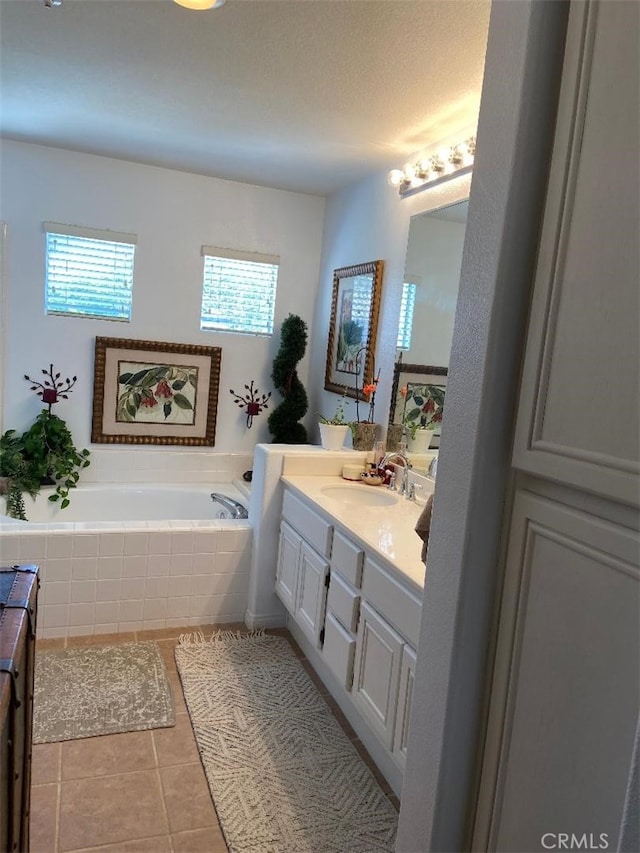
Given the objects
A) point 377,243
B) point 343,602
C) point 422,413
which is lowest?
point 343,602

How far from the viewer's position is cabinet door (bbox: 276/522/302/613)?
2867mm

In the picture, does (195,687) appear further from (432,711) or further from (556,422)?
(556,422)

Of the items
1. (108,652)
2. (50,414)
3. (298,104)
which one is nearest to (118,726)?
(108,652)

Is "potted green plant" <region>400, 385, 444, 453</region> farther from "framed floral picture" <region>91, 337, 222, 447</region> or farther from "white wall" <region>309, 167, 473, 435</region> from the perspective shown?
"framed floral picture" <region>91, 337, 222, 447</region>

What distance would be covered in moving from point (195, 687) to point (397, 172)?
2.63m

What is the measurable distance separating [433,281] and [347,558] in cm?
143

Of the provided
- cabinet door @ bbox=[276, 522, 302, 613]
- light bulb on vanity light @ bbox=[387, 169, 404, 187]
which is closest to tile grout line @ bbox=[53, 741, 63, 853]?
cabinet door @ bbox=[276, 522, 302, 613]

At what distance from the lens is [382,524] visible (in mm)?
2387

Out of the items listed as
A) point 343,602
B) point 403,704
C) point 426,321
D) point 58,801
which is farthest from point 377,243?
point 58,801

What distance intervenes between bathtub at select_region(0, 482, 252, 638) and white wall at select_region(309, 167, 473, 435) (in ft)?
3.78

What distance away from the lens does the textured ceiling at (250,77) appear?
1984 millimetres

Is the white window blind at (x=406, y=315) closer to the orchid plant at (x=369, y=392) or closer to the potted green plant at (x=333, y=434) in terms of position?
the orchid plant at (x=369, y=392)

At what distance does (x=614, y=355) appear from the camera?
80 cm

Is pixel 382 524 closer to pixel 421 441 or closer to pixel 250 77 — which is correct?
pixel 421 441
